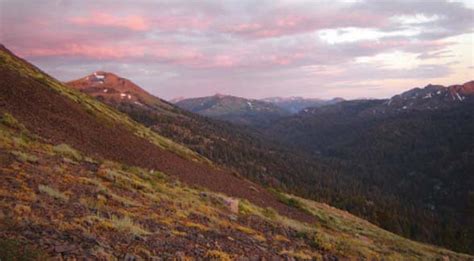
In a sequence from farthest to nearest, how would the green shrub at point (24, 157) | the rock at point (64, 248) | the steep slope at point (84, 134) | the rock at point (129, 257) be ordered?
1. the steep slope at point (84, 134)
2. the green shrub at point (24, 157)
3. the rock at point (129, 257)
4. the rock at point (64, 248)

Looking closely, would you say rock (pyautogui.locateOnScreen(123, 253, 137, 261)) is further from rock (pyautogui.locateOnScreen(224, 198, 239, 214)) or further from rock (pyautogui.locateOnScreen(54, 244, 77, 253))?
rock (pyautogui.locateOnScreen(224, 198, 239, 214))

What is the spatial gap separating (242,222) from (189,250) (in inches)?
368

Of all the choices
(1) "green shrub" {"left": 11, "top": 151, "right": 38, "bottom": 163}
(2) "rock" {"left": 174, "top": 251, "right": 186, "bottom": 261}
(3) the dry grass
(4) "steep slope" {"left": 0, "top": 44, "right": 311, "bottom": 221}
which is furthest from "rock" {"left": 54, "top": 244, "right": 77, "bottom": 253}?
(4) "steep slope" {"left": 0, "top": 44, "right": 311, "bottom": 221}

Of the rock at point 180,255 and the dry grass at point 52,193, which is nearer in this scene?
the rock at point 180,255

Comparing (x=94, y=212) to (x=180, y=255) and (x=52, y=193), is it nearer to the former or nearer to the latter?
(x=52, y=193)

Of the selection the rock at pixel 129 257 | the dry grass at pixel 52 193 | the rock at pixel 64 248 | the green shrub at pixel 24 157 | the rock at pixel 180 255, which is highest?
the green shrub at pixel 24 157

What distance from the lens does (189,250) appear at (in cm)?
1290

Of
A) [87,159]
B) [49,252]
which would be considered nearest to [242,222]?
[87,159]

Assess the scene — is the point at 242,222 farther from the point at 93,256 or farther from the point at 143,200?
the point at 93,256

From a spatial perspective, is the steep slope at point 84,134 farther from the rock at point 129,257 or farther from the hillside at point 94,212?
the rock at point 129,257

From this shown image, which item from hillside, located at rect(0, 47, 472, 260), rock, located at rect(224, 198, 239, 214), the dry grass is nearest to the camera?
hillside, located at rect(0, 47, 472, 260)

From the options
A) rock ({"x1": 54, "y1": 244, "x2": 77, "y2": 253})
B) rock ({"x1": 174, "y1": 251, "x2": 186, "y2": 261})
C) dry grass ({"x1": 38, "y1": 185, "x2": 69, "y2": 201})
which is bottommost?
rock ({"x1": 174, "y1": 251, "x2": 186, "y2": 261})

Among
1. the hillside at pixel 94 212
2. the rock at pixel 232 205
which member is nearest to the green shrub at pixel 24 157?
the hillside at pixel 94 212

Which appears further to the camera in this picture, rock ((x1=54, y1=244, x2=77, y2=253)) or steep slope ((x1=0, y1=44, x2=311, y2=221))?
steep slope ((x1=0, y1=44, x2=311, y2=221))
